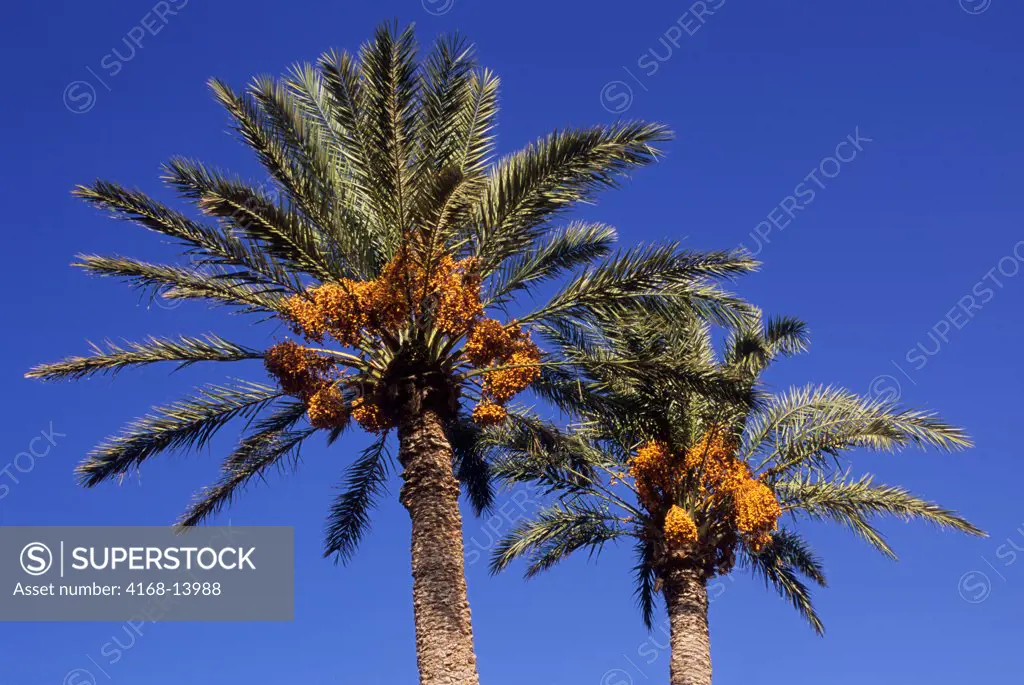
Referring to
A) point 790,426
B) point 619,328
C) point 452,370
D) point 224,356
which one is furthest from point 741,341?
point 224,356

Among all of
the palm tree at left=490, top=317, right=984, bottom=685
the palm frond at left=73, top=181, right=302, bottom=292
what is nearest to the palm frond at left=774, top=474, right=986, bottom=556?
the palm tree at left=490, top=317, right=984, bottom=685

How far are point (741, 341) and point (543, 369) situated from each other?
22.1ft

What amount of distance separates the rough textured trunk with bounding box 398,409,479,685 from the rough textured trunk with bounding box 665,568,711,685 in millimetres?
6529

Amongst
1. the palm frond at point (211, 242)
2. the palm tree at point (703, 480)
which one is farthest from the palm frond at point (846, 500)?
the palm frond at point (211, 242)

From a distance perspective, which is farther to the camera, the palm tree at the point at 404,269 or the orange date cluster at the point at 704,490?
the orange date cluster at the point at 704,490

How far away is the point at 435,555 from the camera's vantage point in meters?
12.9

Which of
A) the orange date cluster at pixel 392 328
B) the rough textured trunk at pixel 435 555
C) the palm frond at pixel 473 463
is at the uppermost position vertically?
the palm frond at pixel 473 463

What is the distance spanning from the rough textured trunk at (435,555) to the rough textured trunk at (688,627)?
6.53 metres

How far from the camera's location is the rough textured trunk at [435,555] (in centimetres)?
1247

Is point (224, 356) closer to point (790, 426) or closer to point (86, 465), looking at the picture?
point (86, 465)

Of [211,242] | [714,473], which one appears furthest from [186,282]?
[714,473]

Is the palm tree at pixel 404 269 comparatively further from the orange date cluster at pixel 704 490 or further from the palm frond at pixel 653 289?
the orange date cluster at pixel 704 490

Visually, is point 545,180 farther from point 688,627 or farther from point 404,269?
point 688,627

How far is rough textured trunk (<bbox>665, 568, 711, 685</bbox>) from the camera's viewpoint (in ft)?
60.6
